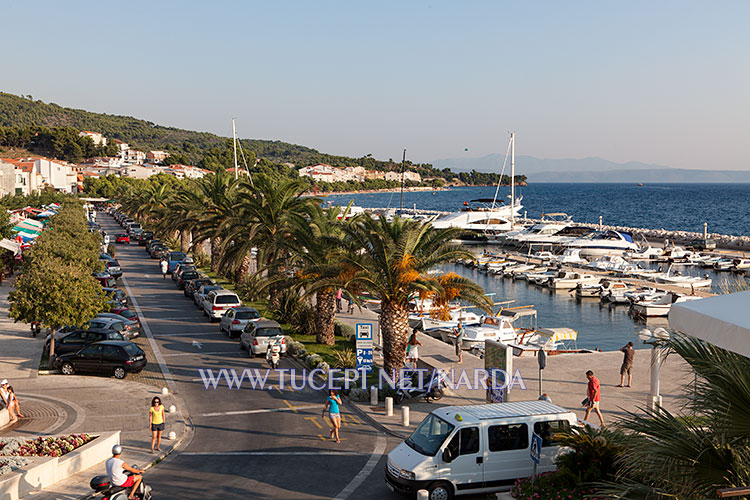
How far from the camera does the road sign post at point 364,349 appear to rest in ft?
67.6

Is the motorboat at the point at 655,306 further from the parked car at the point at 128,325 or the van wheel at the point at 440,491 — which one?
the van wheel at the point at 440,491

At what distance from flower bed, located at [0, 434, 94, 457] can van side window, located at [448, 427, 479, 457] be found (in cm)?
848

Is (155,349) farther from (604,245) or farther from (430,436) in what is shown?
(604,245)

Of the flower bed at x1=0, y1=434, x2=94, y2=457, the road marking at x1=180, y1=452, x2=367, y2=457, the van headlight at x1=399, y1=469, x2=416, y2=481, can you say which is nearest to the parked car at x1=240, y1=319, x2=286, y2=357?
the road marking at x1=180, y1=452, x2=367, y2=457

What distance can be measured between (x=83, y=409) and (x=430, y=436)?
36.6 feet

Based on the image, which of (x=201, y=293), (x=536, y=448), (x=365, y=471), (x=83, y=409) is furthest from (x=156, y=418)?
(x=201, y=293)

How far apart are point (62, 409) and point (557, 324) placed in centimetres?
3246

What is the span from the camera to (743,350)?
514 centimetres

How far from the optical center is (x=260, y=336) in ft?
83.0

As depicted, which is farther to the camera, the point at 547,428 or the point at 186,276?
the point at 186,276

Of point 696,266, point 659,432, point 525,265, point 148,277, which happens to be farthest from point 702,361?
point 696,266

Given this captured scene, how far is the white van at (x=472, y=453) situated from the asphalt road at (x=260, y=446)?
3.38 ft

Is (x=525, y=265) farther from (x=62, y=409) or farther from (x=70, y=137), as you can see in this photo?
(x=70, y=137)

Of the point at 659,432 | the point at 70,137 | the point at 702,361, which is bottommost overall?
the point at 659,432
